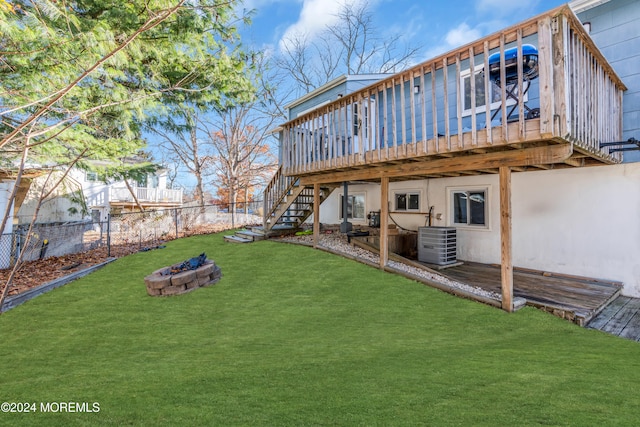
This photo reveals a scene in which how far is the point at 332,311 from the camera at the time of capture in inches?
178

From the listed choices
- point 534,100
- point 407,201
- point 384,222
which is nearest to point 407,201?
point 407,201

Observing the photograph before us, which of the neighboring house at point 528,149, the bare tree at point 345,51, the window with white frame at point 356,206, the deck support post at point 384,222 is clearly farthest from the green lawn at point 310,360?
the bare tree at point 345,51

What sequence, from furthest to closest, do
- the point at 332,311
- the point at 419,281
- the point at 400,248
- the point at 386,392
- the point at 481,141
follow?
the point at 400,248 < the point at 419,281 < the point at 332,311 < the point at 481,141 < the point at 386,392

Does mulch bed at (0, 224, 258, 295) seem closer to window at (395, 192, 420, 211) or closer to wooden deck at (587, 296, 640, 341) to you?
A: window at (395, 192, 420, 211)

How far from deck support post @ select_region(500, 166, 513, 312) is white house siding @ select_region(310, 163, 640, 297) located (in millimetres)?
2439

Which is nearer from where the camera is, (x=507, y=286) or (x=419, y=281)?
(x=507, y=286)

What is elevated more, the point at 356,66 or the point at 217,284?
the point at 356,66

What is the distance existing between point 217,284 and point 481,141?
5065mm

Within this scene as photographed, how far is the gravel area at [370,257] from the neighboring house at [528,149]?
488mm

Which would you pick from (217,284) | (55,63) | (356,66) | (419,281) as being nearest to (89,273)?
(217,284)

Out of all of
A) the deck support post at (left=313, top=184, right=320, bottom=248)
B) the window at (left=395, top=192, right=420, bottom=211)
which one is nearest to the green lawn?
the deck support post at (left=313, top=184, right=320, bottom=248)

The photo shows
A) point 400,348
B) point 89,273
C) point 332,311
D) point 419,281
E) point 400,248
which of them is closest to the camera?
point 400,348

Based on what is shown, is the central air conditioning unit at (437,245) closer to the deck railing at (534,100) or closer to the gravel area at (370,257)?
the gravel area at (370,257)

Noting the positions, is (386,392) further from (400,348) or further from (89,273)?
(89,273)
